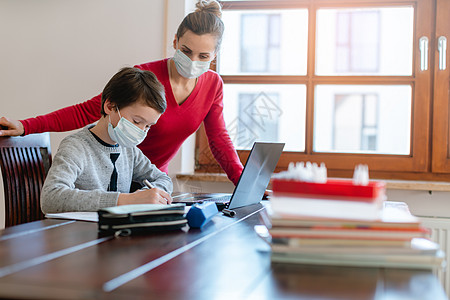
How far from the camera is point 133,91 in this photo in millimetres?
1508

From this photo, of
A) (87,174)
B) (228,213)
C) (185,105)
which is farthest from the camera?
(185,105)

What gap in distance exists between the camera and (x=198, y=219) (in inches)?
42.9

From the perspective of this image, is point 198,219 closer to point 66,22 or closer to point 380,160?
point 380,160

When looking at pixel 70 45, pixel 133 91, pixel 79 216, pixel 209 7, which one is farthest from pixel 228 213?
pixel 70 45

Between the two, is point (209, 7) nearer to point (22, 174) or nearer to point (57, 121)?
point (57, 121)

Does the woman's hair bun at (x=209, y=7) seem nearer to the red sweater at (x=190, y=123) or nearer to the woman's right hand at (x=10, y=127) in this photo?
the red sweater at (x=190, y=123)

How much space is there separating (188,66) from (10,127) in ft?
2.13

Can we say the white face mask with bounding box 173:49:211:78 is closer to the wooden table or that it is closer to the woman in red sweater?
the woman in red sweater

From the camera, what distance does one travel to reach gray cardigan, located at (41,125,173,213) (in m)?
1.28

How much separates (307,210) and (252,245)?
0.21 m

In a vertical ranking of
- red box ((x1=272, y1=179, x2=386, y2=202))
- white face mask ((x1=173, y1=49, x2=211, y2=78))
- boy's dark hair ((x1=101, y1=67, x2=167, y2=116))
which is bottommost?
red box ((x1=272, y1=179, x2=386, y2=202))

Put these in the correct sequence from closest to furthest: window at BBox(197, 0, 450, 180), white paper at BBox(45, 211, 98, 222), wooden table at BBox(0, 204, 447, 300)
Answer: wooden table at BBox(0, 204, 447, 300) → white paper at BBox(45, 211, 98, 222) → window at BBox(197, 0, 450, 180)

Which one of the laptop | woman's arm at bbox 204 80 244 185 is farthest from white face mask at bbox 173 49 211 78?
the laptop

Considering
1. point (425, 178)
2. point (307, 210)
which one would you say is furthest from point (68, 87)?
point (307, 210)
